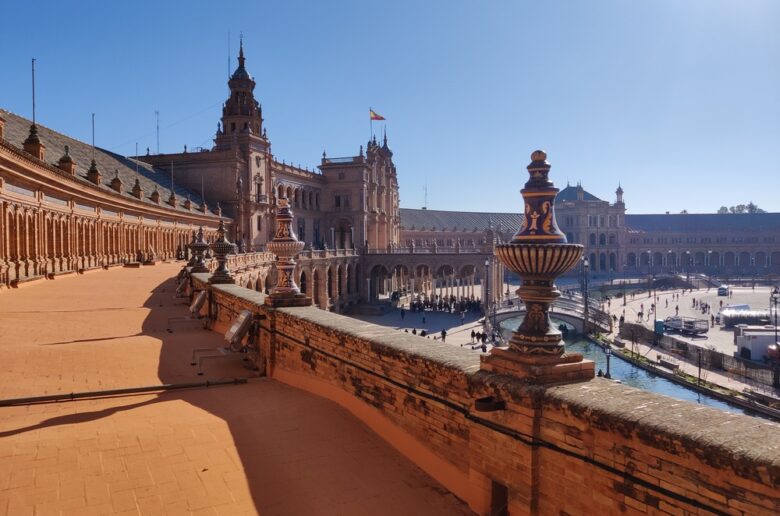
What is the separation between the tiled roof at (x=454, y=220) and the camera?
97312 mm

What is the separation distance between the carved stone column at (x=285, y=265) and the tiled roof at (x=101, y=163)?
66.7 feet

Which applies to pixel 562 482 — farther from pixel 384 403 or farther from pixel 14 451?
pixel 14 451

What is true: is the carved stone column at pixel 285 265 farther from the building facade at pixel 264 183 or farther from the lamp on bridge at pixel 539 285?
the building facade at pixel 264 183

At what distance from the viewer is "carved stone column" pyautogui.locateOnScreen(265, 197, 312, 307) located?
974cm

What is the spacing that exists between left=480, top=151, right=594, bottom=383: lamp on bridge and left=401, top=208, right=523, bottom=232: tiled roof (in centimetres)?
8732

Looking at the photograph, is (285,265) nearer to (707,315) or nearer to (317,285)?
(317,285)

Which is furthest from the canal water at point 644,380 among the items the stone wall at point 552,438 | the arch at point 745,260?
the arch at point 745,260

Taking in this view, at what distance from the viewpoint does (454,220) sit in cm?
10544

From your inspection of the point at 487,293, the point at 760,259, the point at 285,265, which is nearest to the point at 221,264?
the point at 285,265

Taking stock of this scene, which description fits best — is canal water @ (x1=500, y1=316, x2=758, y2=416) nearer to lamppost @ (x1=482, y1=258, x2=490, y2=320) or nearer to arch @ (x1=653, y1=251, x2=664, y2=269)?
lamppost @ (x1=482, y1=258, x2=490, y2=320)

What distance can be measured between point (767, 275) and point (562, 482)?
383 ft

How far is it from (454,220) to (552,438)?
102m

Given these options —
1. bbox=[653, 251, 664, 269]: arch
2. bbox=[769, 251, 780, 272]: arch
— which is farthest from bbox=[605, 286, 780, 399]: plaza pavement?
bbox=[769, 251, 780, 272]: arch

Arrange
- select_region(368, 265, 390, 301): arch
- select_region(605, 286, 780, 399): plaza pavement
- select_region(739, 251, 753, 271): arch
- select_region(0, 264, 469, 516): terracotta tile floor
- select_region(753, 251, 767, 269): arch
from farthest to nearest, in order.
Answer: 1. select_region(739, 251, 753, 271): arch
2. select_region(753, 251, 767, 269): arch
3. select_region(368, 265, 390, 301): arch
4. select_region(605, 286, 780, 399): plaza pavement
5. select_region(0, 264, 469, 516): terracotta tile floor
